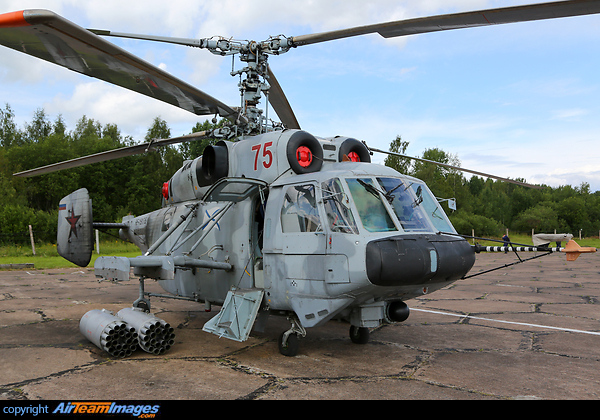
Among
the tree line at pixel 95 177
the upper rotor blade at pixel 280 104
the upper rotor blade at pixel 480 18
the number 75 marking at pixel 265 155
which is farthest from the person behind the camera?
the tree line at pixel 95 177

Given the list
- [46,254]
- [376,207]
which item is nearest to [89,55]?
[376,207]

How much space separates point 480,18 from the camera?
4430mm

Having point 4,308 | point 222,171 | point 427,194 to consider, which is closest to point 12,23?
point 222,171

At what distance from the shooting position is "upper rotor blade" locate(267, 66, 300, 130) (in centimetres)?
805

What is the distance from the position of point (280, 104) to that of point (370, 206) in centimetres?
361

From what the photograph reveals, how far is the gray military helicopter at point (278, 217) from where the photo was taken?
5.23 m

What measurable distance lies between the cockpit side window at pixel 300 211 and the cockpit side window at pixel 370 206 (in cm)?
52

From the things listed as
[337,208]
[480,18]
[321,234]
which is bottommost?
[321,234]

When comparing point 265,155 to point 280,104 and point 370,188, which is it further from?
point 280,104

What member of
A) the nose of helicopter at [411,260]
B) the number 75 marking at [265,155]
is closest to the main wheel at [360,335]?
the nose of helicopter at [411,260]

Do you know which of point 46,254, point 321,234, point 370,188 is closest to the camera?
point 321,234

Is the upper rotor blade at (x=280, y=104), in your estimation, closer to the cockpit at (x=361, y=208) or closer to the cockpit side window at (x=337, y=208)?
the cockpit at (x=361, y=208)
